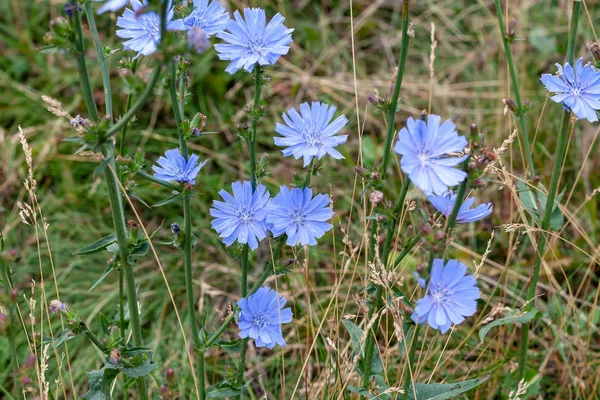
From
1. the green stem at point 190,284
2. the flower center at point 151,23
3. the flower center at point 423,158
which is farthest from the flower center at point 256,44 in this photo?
the flower center at point 423,158

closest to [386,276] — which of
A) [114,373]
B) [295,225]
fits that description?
[295,225]

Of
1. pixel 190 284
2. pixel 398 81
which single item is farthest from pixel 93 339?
pixel 398 81

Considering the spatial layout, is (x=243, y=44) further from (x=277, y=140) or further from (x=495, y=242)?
(x=495, y=242)

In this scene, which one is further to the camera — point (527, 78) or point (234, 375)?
point (527, 78)

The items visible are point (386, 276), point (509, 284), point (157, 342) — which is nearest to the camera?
point (386, 276)

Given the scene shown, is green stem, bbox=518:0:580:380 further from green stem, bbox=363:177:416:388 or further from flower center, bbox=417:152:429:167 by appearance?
flower center, bbox=417:152:429:167

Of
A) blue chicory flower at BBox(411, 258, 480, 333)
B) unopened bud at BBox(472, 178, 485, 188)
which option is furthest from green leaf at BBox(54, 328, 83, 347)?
unopened bud at BBox(472, 178, 485, 188)

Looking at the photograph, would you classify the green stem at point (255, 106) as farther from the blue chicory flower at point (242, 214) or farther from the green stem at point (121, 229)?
the green stem at point (121, 229)

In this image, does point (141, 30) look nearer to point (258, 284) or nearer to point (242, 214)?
point (242, 214)
